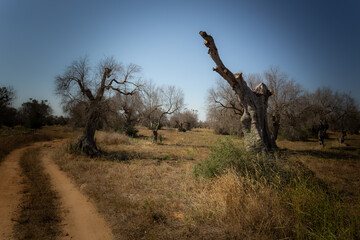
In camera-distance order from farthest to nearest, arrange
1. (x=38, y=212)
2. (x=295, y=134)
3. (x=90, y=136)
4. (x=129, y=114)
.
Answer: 1. (x=129, y=114)
2. (x=295, y=134)
3. (x=90, y=136)
4. (x=38, y=212)

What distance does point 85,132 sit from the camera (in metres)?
12.0

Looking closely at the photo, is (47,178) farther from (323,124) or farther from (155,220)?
(323,124)

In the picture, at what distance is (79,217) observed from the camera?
4.16 metres

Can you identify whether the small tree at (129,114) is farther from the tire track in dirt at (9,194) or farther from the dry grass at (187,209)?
the dry grass at (187,209)

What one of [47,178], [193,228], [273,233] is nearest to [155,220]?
[193,228]

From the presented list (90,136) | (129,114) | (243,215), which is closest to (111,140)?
Answer: (90,136)

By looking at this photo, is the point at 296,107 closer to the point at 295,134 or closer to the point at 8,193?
the point at 295,134

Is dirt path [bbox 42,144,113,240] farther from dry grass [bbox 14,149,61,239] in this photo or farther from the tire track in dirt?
the tire track in dirt

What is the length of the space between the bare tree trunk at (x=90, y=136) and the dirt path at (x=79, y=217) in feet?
18.3

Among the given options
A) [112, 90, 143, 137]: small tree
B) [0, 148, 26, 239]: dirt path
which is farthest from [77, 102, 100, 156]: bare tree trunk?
[112, 90, 143, 137]: small tree

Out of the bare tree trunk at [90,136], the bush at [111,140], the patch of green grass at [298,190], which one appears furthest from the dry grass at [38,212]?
the bush at [111,140]

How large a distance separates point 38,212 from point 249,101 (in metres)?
10.5

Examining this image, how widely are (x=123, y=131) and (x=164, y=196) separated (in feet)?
72.7

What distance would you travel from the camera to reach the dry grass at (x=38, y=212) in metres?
3.44
